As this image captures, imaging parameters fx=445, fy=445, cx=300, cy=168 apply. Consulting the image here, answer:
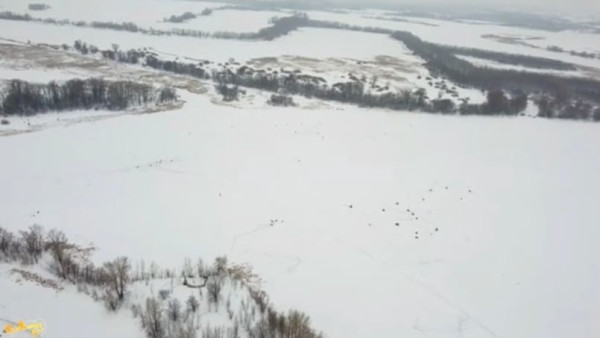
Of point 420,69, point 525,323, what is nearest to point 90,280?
point 525,323

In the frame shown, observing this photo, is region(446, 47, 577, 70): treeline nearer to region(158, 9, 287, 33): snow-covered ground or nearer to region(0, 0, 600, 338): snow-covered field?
region(0, 0, 600, 338): snow-covered field

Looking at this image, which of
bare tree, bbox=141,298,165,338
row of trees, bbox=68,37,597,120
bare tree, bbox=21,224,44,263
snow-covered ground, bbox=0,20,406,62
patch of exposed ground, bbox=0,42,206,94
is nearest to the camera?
bare tree, bbox=141,298,165,338

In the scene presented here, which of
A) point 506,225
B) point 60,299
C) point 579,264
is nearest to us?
point 60,299

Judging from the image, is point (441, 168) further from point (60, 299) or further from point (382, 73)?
point (382, 73)

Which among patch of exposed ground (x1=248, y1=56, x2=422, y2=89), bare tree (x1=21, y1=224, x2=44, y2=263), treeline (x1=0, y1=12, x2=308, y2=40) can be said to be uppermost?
treeline (x1=0, y1=12, x2=308, y2=40)

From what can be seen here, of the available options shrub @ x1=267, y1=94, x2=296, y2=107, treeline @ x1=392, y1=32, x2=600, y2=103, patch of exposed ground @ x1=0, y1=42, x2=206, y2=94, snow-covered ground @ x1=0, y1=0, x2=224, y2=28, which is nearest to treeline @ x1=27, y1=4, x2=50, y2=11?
snow-covered ground @ x1=0, y1=0, x2=224, y2=28
